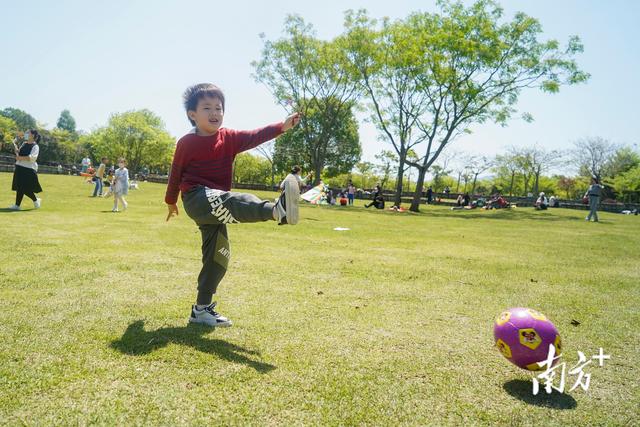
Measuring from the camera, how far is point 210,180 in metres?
4.32

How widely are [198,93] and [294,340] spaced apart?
2.64 metres

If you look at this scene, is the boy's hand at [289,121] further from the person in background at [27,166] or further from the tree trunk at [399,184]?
the tree trunk at [399,184]

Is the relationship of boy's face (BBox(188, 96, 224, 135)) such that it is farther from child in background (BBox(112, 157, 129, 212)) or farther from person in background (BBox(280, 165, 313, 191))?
child in background (BBox(112, 157, 129, 212))

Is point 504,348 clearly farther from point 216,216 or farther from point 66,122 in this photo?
→ point 66,122

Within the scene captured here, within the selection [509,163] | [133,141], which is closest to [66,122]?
[133,141]

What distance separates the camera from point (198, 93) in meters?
4.31

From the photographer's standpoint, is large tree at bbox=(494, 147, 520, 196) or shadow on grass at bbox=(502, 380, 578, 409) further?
large tree at bbox=(494, 147, 520, 196)

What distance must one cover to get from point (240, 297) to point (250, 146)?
1942mm

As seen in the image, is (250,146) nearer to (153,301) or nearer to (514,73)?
(153,301)

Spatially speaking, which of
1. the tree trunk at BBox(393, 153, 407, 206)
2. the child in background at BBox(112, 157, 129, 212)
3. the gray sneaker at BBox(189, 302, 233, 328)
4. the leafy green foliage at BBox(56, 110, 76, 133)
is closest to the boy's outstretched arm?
the gray sneaker at BBox(189, 302, 233, 328)

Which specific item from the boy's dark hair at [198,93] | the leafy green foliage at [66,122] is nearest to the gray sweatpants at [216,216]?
the boy's dark hair at [198,93]

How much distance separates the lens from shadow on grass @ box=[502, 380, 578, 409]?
116 inches

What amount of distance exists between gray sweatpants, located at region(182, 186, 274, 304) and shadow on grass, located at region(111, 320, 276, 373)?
480mm

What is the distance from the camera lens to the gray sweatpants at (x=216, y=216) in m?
3.77
